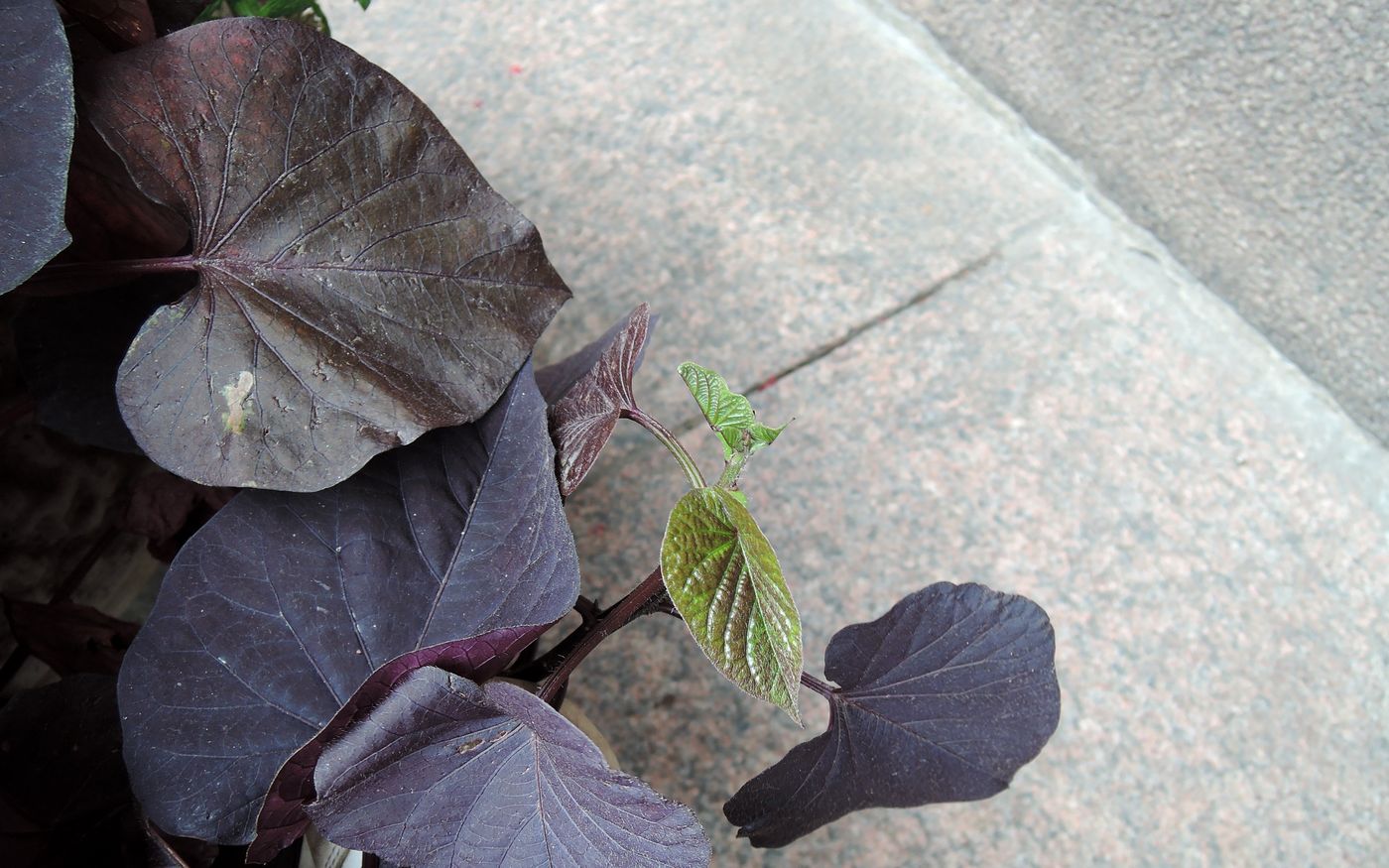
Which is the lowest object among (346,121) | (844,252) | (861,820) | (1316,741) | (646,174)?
(1316,741)

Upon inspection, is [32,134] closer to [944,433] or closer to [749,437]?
[749,437]

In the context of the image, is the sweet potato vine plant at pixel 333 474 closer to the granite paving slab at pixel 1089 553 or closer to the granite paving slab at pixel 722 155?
the granite paving slab at pixel 1089 553

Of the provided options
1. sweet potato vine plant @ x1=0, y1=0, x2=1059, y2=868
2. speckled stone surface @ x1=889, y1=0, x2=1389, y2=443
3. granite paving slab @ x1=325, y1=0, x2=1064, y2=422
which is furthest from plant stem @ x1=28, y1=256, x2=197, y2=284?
speckled stone surface @ x1=889, y1=0, x2=1389, y2=443

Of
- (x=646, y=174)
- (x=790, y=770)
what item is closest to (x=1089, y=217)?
(x=646, y=174)

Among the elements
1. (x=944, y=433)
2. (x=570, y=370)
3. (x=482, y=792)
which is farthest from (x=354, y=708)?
(x=944, y=433)

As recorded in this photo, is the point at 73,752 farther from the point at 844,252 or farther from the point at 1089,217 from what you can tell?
the point at 1089,217
